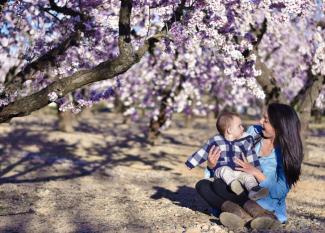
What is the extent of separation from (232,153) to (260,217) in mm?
902

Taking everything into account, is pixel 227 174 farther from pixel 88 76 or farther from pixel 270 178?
pixel 88 76

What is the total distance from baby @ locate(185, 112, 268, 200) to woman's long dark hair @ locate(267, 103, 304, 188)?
35 centimetres

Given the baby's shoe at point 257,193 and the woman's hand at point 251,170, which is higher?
the woman's hand at point 251,170

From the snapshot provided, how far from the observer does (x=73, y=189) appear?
9891 millimetres

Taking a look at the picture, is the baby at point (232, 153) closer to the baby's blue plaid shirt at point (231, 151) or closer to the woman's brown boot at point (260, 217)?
the baby's blue plaid shirt at point (231, 151)

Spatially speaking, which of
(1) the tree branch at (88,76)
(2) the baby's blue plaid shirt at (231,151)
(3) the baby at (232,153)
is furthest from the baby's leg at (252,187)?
(1) the tree branch at (88,76)

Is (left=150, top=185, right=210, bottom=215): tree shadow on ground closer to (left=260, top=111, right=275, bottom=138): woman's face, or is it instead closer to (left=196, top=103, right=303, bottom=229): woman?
(left=196, top=103, right=303, bottom=229): woman

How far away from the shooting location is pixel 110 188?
1036cm

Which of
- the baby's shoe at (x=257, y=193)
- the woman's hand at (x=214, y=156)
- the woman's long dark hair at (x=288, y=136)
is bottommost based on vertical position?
the baby's shoe at (x=257, y=193)

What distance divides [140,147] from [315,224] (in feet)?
40.6

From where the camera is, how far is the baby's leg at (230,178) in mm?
6195

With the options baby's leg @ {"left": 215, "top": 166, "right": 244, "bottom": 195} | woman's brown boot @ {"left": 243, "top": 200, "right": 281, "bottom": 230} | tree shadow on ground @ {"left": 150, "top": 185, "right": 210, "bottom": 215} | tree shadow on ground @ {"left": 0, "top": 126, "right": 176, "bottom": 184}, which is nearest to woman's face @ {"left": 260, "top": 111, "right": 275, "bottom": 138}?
baby's leg @ {"left": 215, "top": 166, "right": 244, "bottom": 195}

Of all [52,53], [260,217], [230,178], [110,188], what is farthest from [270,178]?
[110,188]

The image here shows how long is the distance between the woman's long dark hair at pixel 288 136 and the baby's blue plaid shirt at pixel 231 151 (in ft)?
1.12
